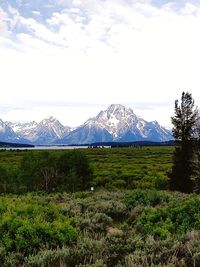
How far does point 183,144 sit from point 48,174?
2610 cm

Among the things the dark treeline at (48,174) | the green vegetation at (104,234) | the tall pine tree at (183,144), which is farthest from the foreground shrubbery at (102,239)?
the dark treeline at (48,174)

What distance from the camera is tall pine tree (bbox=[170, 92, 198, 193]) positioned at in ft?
146

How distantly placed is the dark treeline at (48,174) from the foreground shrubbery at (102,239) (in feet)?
152

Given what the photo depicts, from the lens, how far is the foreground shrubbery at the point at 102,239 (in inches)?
359

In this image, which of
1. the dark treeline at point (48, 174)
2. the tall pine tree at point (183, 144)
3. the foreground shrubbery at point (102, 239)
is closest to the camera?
the foreground shrubbery at point (102, 239)

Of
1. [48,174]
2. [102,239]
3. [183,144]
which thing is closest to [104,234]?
[102,239]

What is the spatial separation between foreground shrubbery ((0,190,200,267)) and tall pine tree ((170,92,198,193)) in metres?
27.8

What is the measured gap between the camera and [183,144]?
4525cm

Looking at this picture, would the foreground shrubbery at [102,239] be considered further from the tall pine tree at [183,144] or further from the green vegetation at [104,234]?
the tall pine tree at [183,144]

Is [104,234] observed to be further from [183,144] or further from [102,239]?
[183,144]

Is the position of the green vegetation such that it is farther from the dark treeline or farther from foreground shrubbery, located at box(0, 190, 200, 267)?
the dark treeline

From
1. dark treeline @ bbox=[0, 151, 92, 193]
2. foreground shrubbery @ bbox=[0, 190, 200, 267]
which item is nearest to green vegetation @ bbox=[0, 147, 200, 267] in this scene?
foreground shrubbery @ bbox=[0, 190, 200, 267]

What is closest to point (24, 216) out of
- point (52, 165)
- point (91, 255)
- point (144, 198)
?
point (91, 255)

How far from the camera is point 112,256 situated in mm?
9367
